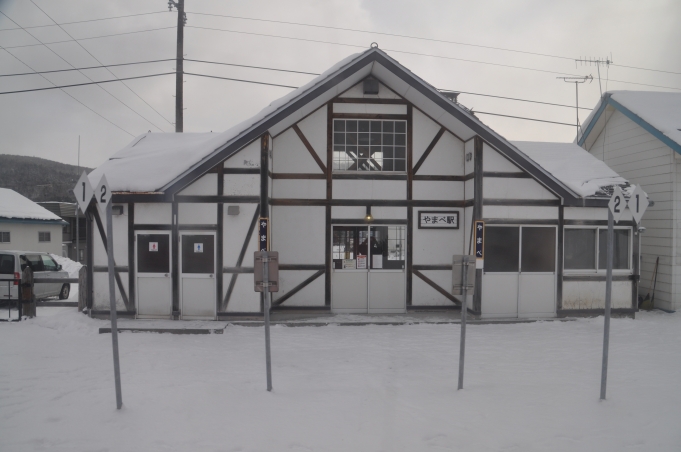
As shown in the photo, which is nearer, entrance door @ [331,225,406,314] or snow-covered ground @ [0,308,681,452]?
snow-covered ground @ [0,308,681,452]

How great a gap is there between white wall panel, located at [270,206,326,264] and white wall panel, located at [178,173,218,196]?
62.4 inches

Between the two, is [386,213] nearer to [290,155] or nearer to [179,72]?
[290,155]

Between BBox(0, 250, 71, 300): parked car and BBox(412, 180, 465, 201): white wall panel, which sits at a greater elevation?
BBox(412, 180, 465, 201): white wall panel

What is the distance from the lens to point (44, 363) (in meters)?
7.13

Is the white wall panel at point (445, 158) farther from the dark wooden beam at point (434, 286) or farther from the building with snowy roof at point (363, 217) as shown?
the dark wooden beam at point (434, 286)

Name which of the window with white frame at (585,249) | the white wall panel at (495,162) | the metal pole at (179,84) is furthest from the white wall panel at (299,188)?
the metal pole at (179,84)

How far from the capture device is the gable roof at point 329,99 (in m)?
9.67

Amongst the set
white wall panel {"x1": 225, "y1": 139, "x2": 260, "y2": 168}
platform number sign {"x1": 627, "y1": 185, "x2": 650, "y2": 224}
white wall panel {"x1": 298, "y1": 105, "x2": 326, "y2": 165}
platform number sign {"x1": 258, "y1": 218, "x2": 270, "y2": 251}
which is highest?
white wall panel {"x1": 298, "y1": 105, "x2": 326, "y2": 165}

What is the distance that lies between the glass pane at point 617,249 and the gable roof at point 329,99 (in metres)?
1.34

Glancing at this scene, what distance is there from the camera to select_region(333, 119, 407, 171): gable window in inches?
433

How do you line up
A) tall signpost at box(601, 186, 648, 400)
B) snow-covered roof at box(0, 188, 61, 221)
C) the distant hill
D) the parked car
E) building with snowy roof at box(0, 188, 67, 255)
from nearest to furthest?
tall signpost at box(601, 186, 648, 400)
the parked car
building with snowy roof at box(0, 188, 67, 255)
snow-covered roof at box(0, 188, 61, 221)
the distant hill

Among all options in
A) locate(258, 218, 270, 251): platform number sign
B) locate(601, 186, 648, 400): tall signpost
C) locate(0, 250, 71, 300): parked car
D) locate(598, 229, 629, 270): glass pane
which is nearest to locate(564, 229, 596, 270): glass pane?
locate(598, 229, 629, 270): glass pane

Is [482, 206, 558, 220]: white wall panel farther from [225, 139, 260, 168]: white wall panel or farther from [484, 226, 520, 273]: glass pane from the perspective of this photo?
[225, 139, 260, 168]: white wall panel

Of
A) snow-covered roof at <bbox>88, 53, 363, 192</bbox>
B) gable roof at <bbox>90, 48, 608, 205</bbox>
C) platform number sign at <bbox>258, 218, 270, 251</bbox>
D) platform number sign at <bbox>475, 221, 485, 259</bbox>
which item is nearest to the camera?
platform number sign at <bbox>475, 221, 485, 259</bbox>
